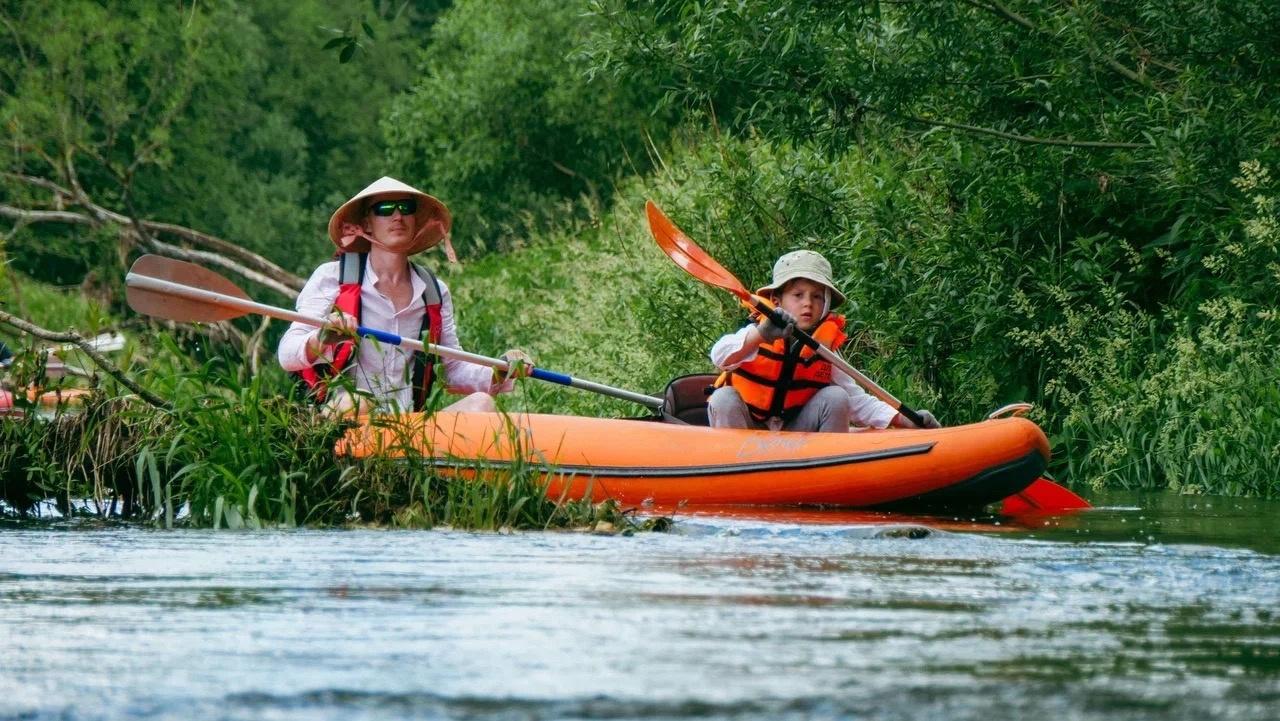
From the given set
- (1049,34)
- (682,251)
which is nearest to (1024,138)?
(1049,34)

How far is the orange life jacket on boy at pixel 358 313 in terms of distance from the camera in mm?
7121

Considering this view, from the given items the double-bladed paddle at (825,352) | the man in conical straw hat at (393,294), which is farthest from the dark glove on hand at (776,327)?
the man in conical straw hat at (393,294)

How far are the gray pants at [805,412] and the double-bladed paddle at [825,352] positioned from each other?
0.12 meters

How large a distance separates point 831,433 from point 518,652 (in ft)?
12.7

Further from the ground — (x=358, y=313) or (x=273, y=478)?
(x=358, y=313)

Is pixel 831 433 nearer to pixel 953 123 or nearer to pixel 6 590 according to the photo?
pixel 953 123

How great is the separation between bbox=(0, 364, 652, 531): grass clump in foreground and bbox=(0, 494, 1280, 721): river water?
1.00 ft

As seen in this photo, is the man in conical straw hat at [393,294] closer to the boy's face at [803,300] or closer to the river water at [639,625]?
the boy's face at [803,300]

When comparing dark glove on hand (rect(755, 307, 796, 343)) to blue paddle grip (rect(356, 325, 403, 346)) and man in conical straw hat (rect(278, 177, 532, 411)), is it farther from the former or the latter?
blue paddle grip (rect(356, 325, 403, 346))

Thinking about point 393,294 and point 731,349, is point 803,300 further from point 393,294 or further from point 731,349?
point 393,294

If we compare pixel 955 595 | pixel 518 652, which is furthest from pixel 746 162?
pixel 518 652


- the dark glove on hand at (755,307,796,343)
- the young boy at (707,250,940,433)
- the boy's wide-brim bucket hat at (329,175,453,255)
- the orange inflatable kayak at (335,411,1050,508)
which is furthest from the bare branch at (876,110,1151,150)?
the boy's wide-brim bucket hat at (329,175,453,255)

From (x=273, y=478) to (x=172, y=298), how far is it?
1543 millimetres

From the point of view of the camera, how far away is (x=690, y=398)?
25.9ft
